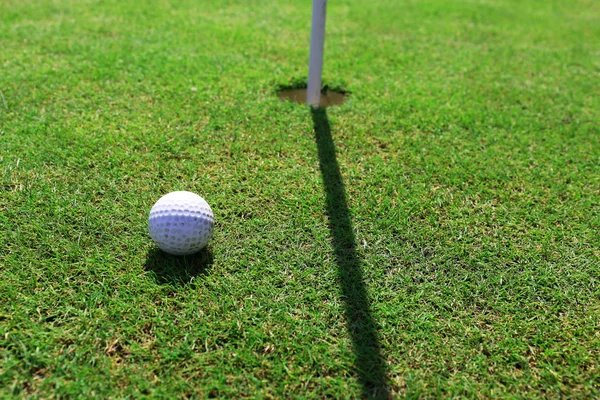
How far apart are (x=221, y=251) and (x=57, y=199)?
3.80ft

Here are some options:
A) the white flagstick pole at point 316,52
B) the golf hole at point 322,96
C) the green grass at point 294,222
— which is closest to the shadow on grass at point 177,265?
the green grass at point 294,222

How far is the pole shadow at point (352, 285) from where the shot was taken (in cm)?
210

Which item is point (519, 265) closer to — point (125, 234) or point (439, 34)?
point (125, 234)

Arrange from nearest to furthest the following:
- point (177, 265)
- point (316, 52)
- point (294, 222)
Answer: point (177, 265) < point (294, 222) < point (316, 52)

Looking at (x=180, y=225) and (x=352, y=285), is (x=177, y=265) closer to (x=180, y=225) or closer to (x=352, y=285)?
(x=180, y=225)

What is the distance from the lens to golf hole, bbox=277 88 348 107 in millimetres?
4391

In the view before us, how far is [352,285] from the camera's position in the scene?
254 cm

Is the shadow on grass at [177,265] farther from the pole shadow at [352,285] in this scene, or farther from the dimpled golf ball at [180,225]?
the pole shadow at [352,285]

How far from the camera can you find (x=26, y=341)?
2.12 m

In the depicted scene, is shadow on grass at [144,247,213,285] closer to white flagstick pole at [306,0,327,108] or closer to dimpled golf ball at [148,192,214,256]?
dimpled golf ball at [148,192,214,256]

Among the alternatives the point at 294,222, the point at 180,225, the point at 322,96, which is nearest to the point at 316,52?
the point at 322,96

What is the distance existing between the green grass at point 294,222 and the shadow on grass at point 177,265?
1cm

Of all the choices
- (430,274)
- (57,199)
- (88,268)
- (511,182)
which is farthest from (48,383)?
(511,182)

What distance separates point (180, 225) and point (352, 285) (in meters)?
0.98
